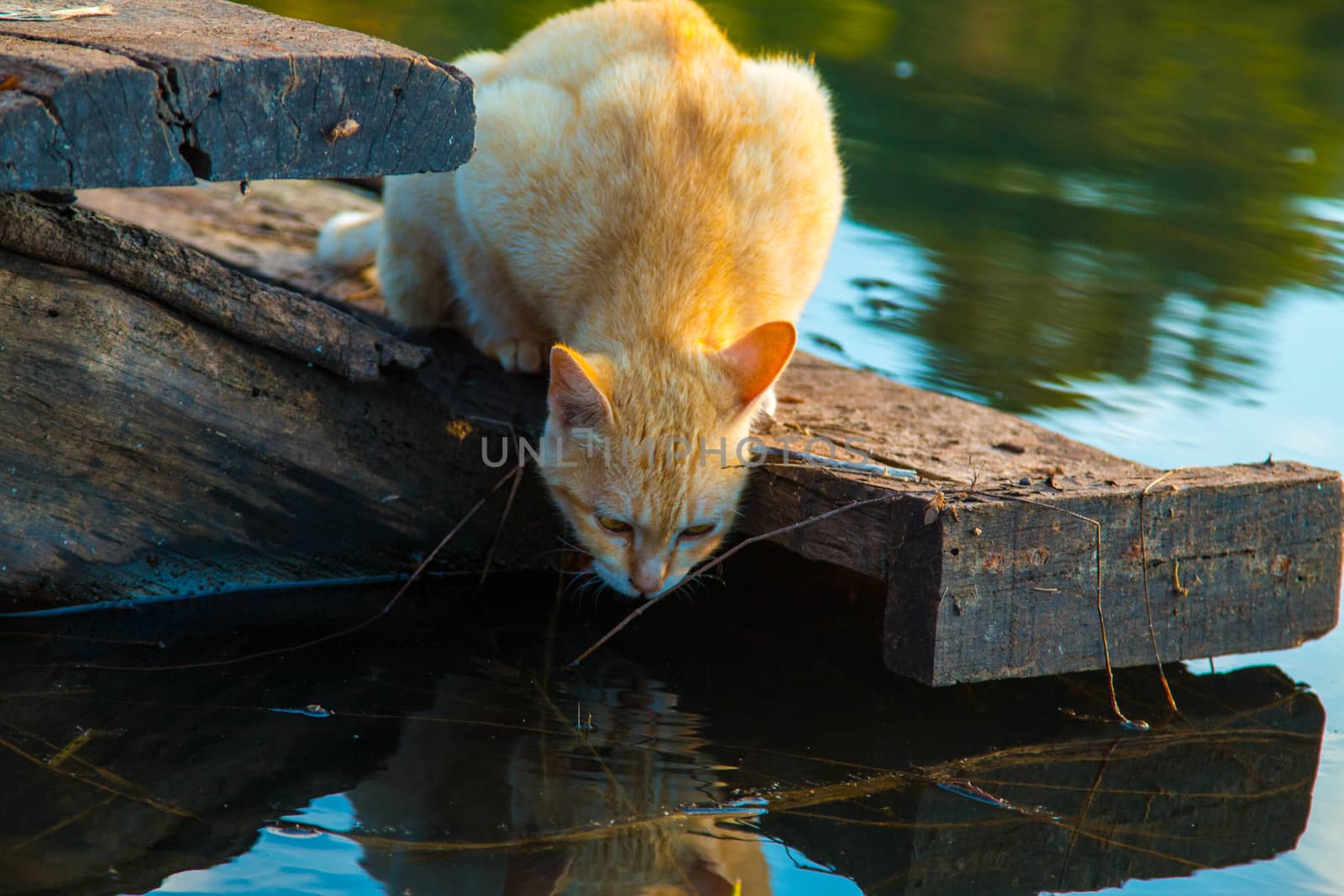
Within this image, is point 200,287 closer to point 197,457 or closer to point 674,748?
point 197,457

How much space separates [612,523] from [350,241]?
67.1 inches

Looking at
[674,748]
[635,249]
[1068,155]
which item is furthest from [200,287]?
[1068,155]

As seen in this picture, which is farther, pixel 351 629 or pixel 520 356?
pixel 520 356

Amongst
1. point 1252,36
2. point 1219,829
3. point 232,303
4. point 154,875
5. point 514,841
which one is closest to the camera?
point 154,875

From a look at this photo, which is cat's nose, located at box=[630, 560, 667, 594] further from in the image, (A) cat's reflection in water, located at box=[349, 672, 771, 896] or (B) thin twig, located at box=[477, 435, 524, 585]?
(B) thin twig, located at box=[477, 435, 524, 585]

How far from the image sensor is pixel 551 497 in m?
3.21

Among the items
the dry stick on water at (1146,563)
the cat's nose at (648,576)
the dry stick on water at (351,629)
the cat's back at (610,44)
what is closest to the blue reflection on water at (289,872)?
the dry stick on water at (351,629)

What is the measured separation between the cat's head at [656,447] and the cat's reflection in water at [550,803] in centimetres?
37

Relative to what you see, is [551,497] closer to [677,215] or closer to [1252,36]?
[677,215]

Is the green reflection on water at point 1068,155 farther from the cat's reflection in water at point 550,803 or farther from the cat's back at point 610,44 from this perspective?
the cat's reflection in water at point 550,803

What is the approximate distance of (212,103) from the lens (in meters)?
2.24

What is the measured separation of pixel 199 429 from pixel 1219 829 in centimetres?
244

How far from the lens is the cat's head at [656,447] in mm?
2902

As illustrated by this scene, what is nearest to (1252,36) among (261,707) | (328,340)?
(328,340)
